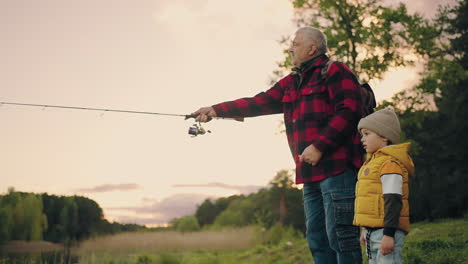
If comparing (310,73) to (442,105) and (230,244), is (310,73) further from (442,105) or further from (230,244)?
(442,105)

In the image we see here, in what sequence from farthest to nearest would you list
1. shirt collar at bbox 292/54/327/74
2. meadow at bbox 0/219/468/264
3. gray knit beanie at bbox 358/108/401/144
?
meadow at bbox 0/219/468/264 → shirt collar at bbox 292/54/327/74 → gray knit beanie at bbox 358/108/401/144

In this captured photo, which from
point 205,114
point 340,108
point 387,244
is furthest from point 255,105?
point 387,244

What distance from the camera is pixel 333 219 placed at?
3291 millimetres

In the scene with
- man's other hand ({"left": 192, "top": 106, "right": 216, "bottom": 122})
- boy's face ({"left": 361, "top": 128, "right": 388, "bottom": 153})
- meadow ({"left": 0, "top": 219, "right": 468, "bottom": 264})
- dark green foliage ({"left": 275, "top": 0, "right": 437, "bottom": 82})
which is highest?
dark green foliage ({"left": 275, "top": 0, "right": 437, "bottom": 82})

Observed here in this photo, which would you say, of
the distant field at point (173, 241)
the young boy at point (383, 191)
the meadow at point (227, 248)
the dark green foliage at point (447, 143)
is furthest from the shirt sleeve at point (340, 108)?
the dark green foliage at point (447, 143)

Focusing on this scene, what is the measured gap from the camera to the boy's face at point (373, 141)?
3.24 metres

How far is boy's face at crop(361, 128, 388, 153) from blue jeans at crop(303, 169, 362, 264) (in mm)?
269

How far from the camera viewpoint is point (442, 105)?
2475 cm

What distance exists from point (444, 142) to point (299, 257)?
16919mm

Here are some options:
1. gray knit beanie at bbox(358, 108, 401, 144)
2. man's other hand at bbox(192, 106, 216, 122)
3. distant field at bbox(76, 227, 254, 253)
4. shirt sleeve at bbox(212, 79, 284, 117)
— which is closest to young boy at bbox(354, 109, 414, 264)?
gray knit beanie at bbox(358, 108, 401, 144)

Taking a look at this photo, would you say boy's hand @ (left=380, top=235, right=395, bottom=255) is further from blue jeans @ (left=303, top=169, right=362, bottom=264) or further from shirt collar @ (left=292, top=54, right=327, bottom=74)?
shirt collar @ (left=292, top=54, right=327, bottom=74)

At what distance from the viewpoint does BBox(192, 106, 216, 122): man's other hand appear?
13.8ft

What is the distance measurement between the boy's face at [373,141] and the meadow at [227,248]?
383 cm

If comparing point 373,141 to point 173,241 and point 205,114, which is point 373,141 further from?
point 173,241
